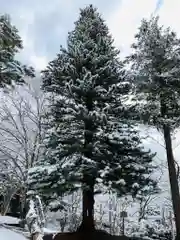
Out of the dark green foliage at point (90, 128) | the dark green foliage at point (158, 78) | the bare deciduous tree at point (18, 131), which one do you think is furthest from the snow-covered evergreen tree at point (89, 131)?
the bare deciduous tree at point (18, 131)

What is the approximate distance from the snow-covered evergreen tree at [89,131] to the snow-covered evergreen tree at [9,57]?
2194mm

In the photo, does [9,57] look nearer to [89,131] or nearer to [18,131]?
[89,131]

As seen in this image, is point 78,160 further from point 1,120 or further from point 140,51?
point 1,120

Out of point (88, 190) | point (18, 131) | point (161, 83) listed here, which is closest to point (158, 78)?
point (161, 83)

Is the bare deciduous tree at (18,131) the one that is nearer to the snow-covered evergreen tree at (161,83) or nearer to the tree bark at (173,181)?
the snow-covered evergreen tree at (161,83)

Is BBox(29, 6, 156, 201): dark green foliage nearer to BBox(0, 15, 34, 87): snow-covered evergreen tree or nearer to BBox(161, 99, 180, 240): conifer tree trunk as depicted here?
BBox(161, 99, 180, 240): conifer tree trunk

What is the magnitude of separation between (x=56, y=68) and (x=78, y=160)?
4.82 meters

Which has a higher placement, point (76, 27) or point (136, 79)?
point (76, 27)

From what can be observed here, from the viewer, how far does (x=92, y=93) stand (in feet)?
39.4

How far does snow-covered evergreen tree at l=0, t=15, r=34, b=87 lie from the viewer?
31.9 ft

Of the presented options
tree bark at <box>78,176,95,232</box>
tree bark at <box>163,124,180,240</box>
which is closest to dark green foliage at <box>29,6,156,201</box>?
tree bark at <box>78,176,95,232</box>

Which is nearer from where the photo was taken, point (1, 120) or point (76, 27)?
point (76, 27)

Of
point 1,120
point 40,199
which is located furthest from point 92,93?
point 1,120

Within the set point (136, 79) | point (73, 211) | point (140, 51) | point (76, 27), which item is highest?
point (76, 27)
